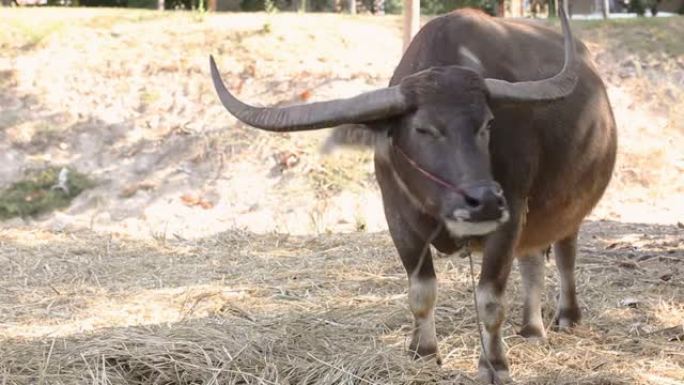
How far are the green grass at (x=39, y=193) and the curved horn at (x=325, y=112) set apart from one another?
26.4ft

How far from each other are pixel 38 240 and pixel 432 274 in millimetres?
4833

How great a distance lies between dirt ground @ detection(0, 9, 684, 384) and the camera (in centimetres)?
431

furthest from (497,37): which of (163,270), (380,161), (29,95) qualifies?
(29,95)

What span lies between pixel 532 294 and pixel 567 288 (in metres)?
0.38

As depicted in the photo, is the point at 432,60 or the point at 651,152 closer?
A: the point at 432,60

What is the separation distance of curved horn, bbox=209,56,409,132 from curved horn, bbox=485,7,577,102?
42 centimetres

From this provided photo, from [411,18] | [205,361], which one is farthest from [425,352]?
[411,18]

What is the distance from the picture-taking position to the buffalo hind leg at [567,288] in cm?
537

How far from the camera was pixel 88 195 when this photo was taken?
11.6 m

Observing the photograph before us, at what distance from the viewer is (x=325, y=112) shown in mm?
3816

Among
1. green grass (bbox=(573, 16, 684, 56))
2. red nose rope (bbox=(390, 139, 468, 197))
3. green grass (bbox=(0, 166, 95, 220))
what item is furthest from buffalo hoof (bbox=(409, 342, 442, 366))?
green grass (bbox=(573, 16, 684, 56))

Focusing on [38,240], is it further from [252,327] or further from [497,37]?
[497,37]

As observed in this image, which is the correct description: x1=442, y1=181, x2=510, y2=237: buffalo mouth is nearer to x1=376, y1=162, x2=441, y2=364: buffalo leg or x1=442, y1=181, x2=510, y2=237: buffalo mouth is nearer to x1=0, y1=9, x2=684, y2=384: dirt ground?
x1=376, y1=162, x2=441, y2=364: buffalo leg

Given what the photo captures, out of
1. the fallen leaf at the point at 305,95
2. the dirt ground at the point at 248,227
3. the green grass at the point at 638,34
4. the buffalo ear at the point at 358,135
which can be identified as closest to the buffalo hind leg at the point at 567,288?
the dirt ground at the point at 248,227
